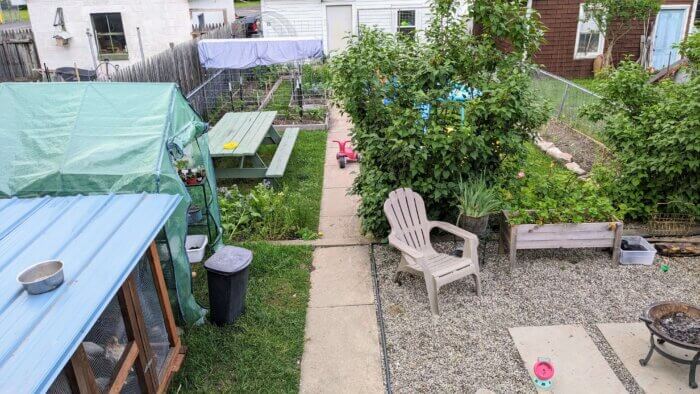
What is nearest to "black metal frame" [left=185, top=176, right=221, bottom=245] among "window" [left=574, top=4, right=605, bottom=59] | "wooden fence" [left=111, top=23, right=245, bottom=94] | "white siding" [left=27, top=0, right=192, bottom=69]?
"wooden fence" [left=111, top=23, right=245, bottom=94]

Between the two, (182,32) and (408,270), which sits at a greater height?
(182,32)

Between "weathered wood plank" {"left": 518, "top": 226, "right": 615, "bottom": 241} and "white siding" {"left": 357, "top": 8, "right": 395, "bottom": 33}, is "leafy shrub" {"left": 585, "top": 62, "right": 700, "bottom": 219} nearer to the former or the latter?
"weathered wood plank" {"left": 518, "top": 226, "right": 615, "bottom": 241}

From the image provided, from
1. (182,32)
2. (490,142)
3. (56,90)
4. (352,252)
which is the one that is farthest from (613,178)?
(182,32)

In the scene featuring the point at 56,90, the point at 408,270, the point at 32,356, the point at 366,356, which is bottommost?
the point at 366,356

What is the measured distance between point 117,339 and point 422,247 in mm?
3144

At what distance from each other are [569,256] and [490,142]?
5.24ft

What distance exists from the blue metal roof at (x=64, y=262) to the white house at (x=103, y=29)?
38.6ft

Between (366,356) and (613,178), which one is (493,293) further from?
(613,178)

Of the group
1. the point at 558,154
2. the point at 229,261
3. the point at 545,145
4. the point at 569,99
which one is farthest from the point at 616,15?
the point at 229,261

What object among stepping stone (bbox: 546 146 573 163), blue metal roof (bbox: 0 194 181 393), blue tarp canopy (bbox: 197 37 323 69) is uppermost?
blue tarp canopy (bbox: 197 37 323 69)

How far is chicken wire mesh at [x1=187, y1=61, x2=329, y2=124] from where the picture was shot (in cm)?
1162

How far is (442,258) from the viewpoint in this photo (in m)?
5.18

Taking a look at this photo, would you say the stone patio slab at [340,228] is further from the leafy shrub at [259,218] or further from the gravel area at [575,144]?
the gravel area at [575,144]

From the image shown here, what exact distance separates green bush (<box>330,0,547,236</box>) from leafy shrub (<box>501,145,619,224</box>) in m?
0.41
